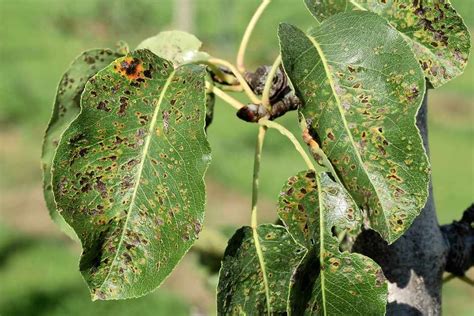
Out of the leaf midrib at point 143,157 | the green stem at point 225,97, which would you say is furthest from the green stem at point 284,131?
the leaf midrib at point 143,157

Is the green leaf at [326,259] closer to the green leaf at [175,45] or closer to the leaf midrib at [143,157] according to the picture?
the leaf midrib at [143,157]

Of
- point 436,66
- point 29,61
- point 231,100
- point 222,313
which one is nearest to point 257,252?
point 222,313

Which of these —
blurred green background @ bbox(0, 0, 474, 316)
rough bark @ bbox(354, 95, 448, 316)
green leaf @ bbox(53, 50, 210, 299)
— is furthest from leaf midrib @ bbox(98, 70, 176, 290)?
blurred green background @ bbox(0, 0, 474, 316)

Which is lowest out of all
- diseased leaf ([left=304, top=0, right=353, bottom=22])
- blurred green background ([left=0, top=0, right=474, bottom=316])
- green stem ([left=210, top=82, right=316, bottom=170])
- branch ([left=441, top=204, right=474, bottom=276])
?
blurred green background ([left=0, top=0, right=474, bottom=316])

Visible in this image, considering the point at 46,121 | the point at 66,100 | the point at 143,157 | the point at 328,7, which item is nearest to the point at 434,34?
the point at 328,7

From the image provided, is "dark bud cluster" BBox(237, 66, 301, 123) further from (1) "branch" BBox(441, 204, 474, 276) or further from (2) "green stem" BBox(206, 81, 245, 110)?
(1) "branch" BBox(441, 204, 474, 276)

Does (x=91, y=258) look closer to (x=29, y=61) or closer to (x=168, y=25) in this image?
(x=29, y=61)

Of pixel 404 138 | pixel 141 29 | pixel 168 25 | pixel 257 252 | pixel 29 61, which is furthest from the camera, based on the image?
pixel 168 25
